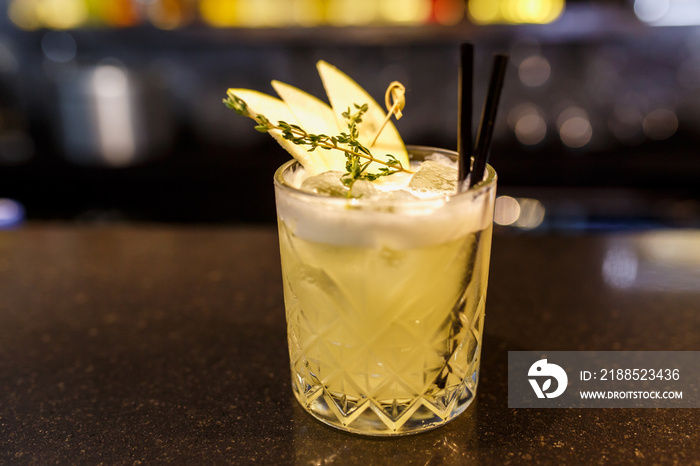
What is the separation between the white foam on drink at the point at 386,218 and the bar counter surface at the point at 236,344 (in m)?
0.25

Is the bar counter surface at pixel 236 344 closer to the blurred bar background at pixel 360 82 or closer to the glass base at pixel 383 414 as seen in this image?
the glass base at pixel 383 414

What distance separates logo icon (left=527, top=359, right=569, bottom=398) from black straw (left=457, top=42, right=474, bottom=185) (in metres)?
0.31

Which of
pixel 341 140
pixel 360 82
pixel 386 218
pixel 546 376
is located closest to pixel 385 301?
pixel 386 218

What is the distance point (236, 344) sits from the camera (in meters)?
0.96

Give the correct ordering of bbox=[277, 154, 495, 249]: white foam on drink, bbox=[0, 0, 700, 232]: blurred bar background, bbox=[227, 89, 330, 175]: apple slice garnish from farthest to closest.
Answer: bbox=[0, 0, 700, 232]: blurred bar background
bbox=[227, 89, 330, 175]: apple slice garnish
bbox=[277, 154, 495, 249]: white foam on drink

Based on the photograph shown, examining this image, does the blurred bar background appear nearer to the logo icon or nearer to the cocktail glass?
the logo icon

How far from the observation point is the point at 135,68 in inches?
124

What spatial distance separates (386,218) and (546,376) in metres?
0.38

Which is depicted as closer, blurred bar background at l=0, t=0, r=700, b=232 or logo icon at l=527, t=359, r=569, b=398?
logo icon at l=527, t=359, r=569, b=398

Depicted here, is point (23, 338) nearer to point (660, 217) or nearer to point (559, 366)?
point (559, 366)

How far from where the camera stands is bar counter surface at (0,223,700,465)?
708mm

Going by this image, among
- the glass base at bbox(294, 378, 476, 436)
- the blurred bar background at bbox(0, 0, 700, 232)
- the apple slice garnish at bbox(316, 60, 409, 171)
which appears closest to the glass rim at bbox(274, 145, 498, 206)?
the apple slice garnish at bbox(316, 60, 409, 171)

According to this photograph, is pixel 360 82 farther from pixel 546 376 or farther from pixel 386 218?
pixel 386 218

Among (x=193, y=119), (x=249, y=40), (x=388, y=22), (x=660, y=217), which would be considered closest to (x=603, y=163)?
(x=660, y=217)
